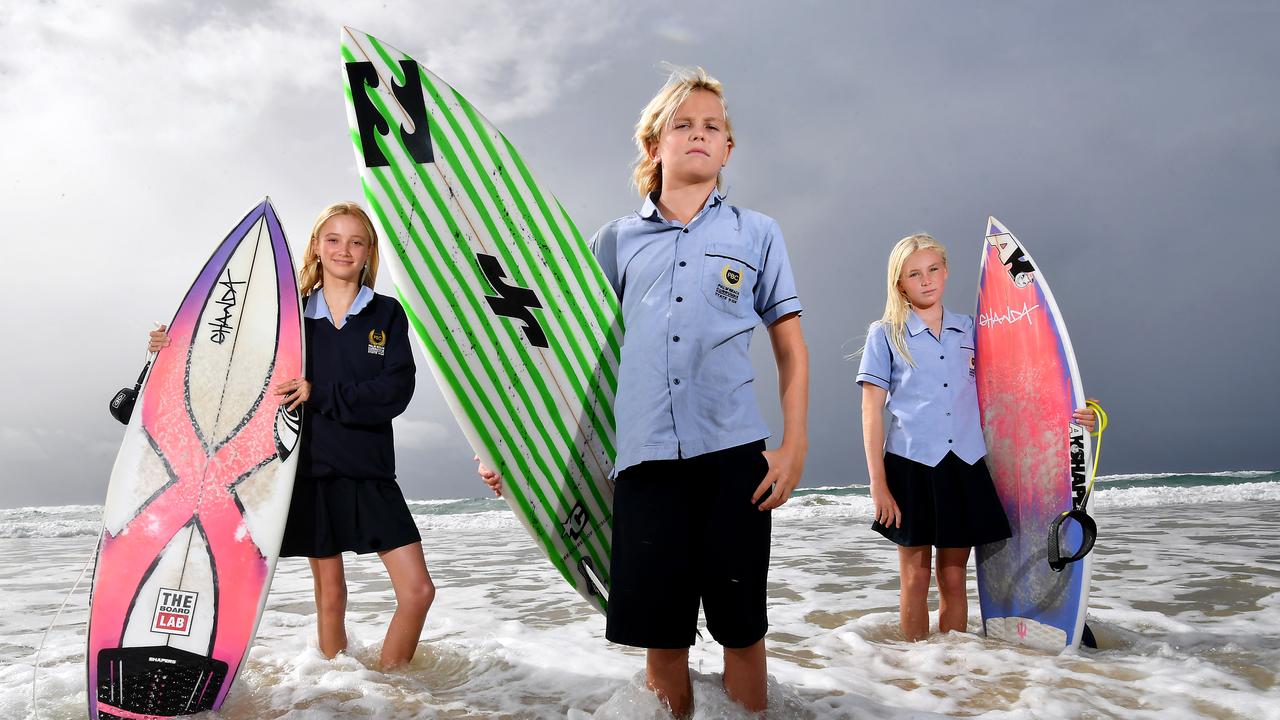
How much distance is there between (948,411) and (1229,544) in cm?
486

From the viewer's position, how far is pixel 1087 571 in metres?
2.81

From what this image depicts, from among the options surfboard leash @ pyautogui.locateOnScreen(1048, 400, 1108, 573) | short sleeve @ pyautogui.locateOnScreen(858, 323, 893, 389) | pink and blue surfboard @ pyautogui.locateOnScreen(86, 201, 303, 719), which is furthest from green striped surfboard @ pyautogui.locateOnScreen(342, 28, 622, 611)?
surfboard leash @ pyautogui.locateOnScreen(1048, 400, 1108, 573)

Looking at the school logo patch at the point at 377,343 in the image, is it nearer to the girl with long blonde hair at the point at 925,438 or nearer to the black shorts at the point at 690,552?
the black shorts at the point at 690,552

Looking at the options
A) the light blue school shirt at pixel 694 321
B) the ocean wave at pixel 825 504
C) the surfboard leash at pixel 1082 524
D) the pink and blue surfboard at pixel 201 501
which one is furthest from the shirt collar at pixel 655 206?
the ocean wave at pixel 825 504

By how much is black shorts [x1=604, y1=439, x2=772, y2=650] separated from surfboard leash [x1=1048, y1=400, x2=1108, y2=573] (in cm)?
164

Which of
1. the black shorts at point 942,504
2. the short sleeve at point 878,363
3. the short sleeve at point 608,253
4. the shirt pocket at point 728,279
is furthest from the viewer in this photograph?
the short sleeve at point 878,363

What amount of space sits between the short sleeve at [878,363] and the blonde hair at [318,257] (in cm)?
196

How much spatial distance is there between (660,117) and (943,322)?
1670 mm

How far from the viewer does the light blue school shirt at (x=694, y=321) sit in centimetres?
169

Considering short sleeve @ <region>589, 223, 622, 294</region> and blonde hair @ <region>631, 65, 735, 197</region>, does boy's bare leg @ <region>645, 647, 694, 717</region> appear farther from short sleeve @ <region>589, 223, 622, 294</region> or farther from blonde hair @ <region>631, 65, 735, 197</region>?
blonde hair @ <region>631, 65, 735, 197</region>

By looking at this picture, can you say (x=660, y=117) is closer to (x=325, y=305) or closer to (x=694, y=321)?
(x=694, y=321)

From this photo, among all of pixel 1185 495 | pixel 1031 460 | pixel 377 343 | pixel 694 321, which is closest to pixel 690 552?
pixel 694 321

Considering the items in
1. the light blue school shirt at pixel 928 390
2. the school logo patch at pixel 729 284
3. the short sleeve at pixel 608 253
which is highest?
the short sleeve at pixel 608 253

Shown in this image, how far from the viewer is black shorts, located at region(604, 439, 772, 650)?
1.67 metres
